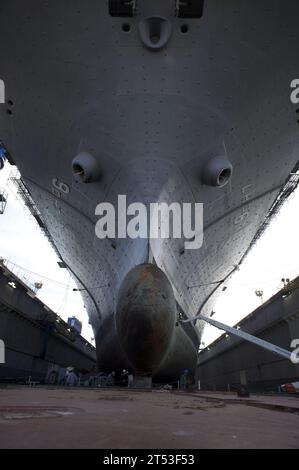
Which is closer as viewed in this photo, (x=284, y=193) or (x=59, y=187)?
(x=59, y=187)

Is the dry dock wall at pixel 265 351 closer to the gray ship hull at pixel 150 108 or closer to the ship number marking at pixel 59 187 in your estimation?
the gray ship hull at pixel 150 108

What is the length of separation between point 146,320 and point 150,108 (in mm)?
4771

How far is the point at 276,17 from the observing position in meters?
6.59

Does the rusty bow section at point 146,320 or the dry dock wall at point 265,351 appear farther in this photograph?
the dry dock wall at point 265,351

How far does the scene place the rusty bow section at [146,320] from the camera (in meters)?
5.56

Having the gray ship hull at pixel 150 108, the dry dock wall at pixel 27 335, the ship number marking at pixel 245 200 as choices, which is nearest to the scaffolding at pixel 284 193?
the gray ship hull at pixel 150 108

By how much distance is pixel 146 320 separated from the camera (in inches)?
218

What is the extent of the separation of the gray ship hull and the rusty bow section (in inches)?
15.1

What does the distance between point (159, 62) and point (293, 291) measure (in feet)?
44.4

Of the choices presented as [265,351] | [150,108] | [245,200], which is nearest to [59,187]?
[150,108]

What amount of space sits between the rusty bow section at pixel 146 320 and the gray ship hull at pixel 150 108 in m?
0.38

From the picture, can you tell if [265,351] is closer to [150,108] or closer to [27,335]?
[27,335]

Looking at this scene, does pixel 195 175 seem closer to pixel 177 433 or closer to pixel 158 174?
pixel 158 174

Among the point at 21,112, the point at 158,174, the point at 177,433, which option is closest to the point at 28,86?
the point at 21,112
